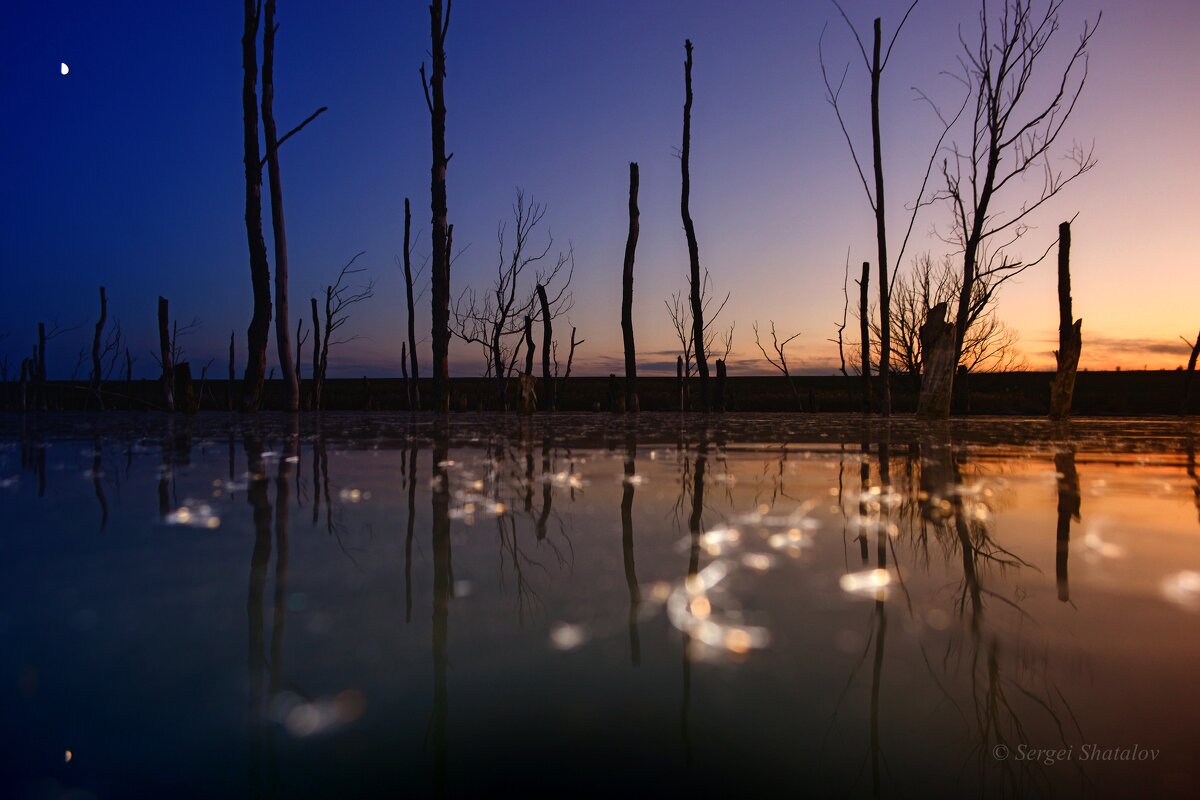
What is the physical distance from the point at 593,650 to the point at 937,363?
12.2 metres

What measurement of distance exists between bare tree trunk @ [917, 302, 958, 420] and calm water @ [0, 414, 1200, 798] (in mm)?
9985

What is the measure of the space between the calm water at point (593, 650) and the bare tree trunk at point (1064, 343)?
1186 centimetres

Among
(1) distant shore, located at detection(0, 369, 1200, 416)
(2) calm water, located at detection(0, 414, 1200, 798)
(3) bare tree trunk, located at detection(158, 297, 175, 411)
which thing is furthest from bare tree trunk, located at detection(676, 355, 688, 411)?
(2) calm water, located at detection(0, 414, 1200, 798)

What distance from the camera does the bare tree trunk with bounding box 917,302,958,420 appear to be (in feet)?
37.9

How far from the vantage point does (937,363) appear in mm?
11734

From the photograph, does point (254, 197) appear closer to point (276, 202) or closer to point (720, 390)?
point (276, 202)

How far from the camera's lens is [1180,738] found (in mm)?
862

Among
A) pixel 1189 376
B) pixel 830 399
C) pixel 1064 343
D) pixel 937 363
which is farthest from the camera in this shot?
pixel 830 399

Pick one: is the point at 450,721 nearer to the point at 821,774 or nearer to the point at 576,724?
the point at 576,724

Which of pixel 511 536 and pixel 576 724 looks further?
pixel 511 536

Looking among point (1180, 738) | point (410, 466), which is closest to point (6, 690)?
point (1180, 738)

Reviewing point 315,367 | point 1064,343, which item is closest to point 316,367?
point 315,367

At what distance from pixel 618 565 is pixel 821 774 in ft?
2.88

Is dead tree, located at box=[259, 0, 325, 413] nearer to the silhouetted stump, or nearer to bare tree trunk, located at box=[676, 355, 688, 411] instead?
the silhouetted stump
